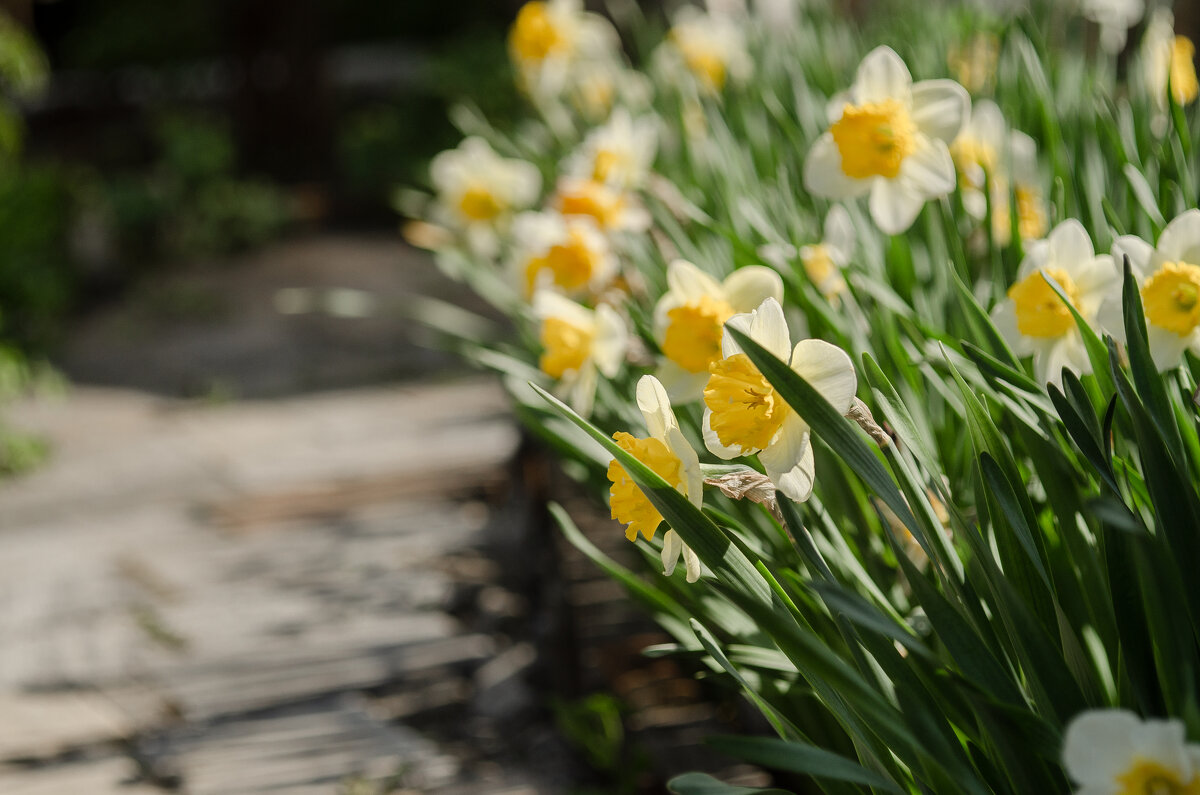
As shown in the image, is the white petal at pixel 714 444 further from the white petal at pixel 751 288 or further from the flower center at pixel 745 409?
the white petal at pixel 751 288

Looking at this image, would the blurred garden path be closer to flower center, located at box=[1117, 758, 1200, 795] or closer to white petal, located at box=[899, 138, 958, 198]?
white petal, located at box=[899, 138, 958, 198]

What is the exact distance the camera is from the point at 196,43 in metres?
10.9

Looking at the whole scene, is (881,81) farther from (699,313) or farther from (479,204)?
(479,204)

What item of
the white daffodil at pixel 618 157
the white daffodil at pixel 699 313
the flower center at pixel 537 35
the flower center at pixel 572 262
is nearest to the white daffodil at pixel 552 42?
the flower center at pixel 537 35

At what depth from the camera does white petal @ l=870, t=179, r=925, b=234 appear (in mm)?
1064

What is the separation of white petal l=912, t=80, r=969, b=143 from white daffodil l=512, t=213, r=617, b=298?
46 cm

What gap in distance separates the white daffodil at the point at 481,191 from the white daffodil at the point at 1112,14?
1.06 meters

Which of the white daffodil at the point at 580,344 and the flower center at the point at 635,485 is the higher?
the white daffodil at the point at 580,344

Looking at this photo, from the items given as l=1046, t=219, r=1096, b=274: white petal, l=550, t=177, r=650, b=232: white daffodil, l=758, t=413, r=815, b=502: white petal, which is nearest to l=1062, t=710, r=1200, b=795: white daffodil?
l=758, t=413, r=815, b=502: white petal

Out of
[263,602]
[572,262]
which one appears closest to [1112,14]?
[572,262]

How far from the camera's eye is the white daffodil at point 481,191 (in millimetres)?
1937

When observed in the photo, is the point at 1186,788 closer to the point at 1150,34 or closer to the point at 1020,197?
the point at 1020,197

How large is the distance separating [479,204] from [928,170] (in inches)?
41.7

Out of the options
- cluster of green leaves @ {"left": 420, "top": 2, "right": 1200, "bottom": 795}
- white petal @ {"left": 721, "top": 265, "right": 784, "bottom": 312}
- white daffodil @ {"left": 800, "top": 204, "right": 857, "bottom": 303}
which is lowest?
cluster of green leaves @ {"left": 420, "top": 2, "right": 1200, "bottom": 795}
